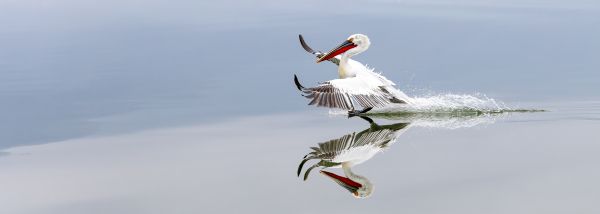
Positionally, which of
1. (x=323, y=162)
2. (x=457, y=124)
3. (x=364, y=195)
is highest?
(x=457, y=124)

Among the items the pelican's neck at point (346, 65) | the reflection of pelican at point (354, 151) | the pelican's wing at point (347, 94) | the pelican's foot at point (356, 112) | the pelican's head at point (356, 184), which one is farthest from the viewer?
the pelican's neck at point (346, 65)

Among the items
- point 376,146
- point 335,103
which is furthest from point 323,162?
point 335,103

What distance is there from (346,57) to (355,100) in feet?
4.31

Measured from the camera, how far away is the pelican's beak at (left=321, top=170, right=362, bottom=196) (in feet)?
30.0

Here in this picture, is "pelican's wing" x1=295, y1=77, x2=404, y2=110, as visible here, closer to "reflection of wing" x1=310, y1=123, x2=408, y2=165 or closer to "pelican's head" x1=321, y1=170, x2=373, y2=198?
"reflection of wing" x1=310, y1=123, x2=408, y2=165

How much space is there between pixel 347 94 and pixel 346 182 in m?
3.03

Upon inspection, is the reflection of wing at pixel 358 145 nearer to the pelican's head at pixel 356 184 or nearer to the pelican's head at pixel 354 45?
the pelican's head at pixel 356 184

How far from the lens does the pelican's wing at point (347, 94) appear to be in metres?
12.1

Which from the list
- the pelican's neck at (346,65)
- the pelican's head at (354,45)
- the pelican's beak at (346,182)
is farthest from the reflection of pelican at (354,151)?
the pelican's head at (354,45)

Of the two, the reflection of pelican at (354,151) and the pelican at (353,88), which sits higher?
the pelican at (353,88)

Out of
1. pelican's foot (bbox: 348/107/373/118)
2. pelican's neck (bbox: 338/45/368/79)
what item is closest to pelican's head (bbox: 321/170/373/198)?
pelican's foot (bbox: 348/107/373/118)

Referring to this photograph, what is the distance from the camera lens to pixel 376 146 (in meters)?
11.0

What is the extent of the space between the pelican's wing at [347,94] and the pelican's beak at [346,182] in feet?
7.45

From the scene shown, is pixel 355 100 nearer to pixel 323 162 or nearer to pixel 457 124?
pixel 457 124
